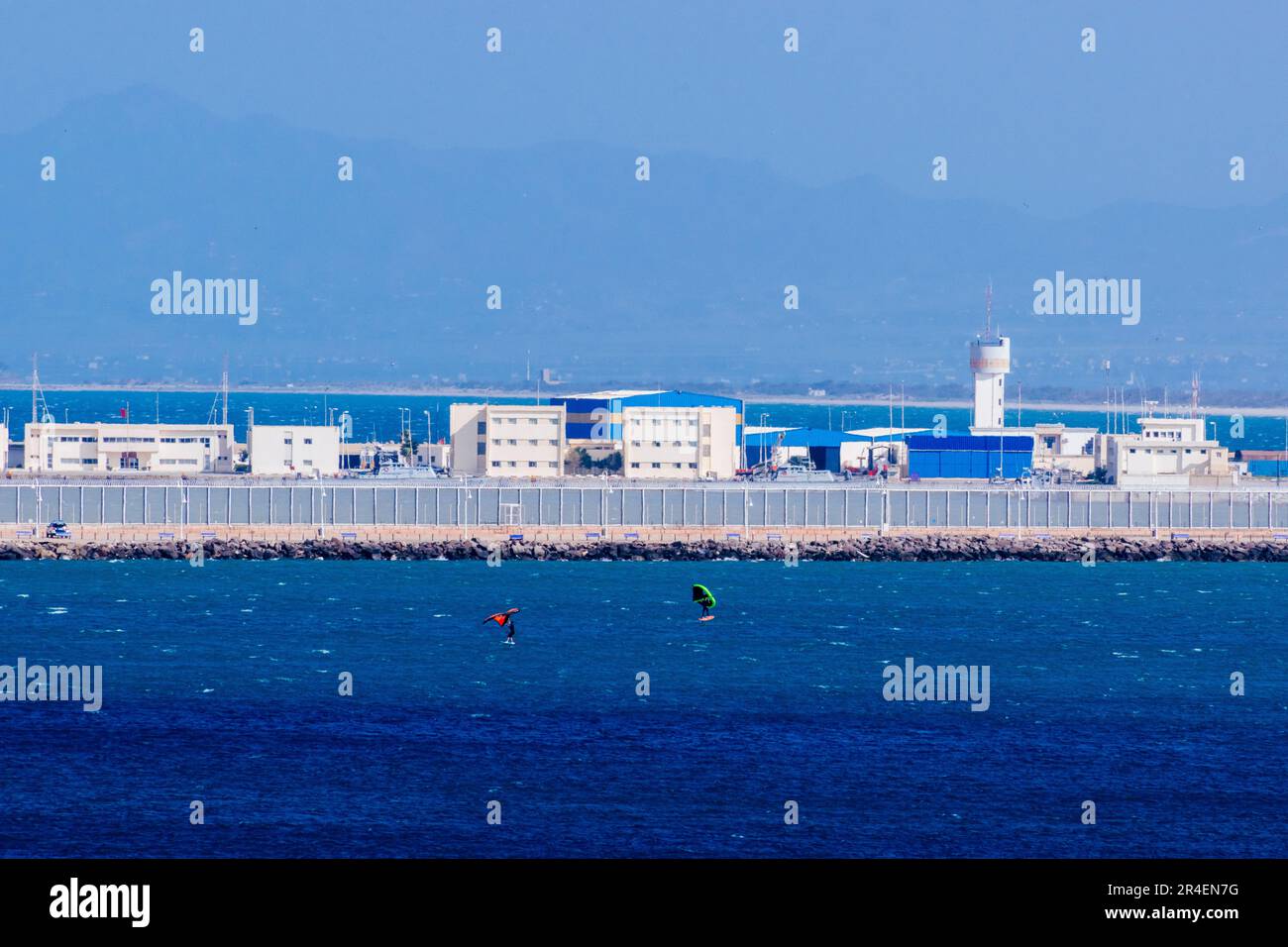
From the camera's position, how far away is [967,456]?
3551 inches

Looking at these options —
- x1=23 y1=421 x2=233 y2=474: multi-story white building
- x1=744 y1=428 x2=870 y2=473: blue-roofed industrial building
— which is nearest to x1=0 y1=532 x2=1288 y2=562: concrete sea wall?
x1=23 y1=421 x2=233 y2=474: multi-story white building

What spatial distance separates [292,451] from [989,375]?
148 ft

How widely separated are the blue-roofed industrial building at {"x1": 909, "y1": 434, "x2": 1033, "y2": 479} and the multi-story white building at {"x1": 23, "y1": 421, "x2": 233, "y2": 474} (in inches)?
1296

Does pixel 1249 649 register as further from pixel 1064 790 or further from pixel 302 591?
pixel 302 591

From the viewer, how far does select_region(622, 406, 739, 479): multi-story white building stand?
8846cm

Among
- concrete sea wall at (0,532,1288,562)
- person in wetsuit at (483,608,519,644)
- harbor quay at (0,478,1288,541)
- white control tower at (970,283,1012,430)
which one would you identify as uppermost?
white control tower at (970,283,1012,430)

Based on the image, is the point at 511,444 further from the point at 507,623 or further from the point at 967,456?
the point at 507,623

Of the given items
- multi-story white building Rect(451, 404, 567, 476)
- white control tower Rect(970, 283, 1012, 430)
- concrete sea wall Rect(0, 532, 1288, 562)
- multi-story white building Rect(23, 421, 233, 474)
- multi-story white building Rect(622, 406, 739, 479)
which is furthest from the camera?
white control tower Rect(970, 283, 1012, 430)

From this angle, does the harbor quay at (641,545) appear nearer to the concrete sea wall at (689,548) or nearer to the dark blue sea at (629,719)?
the concrete sea wall at (689,548)

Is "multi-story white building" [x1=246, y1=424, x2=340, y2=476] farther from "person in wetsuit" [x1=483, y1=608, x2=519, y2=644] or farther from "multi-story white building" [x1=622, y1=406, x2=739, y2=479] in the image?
"person in wetsuit" [x1=483, y1=608, x2=519, y2=644]

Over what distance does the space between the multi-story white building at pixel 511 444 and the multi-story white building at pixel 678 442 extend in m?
3.49

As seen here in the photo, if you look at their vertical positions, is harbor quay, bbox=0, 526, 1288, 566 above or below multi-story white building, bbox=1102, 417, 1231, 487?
below

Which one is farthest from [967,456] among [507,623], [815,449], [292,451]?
[507,623]
